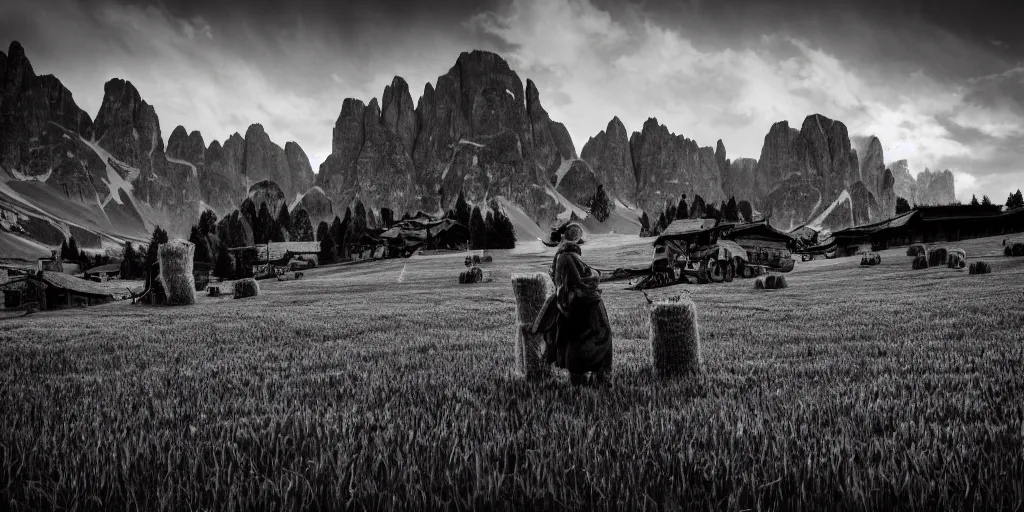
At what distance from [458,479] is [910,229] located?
6944cm

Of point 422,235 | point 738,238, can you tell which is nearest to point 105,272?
point 422,235

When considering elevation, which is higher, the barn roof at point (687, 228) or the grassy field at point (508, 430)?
the barn roof at point (687, 228)

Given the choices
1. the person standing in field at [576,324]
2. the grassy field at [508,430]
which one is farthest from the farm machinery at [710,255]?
the person standing in field at [576,324]

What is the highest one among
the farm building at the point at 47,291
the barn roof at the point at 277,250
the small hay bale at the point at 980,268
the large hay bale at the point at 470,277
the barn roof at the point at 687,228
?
the barn roof at the point at 277,250

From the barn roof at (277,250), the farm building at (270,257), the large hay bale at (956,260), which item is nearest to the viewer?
the large hay bale at (956,260)

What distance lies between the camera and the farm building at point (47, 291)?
99.2ft

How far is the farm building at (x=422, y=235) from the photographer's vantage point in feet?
266

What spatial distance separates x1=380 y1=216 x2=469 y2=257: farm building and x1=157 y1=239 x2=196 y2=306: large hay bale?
5385cm

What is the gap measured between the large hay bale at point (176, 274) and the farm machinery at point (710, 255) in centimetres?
2292

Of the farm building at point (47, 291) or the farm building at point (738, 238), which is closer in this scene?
the farm building at point (47, 291)

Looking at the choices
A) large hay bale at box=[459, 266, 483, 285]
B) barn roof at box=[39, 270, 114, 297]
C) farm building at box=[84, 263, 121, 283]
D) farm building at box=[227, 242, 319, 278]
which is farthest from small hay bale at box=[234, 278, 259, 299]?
farm building at box=[84, 263, 121, 283]

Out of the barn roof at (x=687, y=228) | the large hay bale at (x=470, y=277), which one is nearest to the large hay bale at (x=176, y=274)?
the large hay bale at (x=470, y=277)

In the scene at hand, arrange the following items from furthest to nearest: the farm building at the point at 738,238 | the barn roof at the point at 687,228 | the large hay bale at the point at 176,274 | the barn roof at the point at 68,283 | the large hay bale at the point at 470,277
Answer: the barn roof at the point at 687,228 < the farm building at the point at 738,238 < the large hay bale at the point at 470,277 < the barn roof at the point at 68,283 < the large hay bale at the point at 176,274

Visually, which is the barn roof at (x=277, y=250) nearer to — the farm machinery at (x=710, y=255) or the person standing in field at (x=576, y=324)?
the farm machinery at (x=710, y=255)
